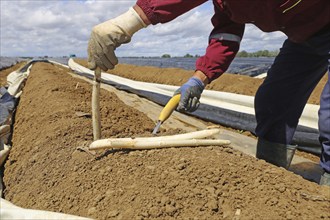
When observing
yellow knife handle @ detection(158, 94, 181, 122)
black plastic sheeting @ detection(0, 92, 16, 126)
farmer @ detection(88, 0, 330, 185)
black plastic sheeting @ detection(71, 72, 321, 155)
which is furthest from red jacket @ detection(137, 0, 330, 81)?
black plastic sheeting @ detection(0, 92, 16, 126)

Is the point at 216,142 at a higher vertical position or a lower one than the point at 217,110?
higher

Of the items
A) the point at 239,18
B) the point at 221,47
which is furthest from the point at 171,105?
the point at 239,18

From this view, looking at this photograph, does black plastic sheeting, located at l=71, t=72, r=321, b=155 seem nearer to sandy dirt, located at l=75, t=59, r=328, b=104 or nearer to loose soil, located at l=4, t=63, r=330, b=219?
sandy dirt, located at l=75, t=59, r=328, b=104

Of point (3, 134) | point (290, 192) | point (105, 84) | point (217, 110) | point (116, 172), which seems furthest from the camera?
point (105, 84)

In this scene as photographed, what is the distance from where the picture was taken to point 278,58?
254 centimetres

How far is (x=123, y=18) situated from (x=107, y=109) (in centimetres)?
169

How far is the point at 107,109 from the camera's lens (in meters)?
3.33

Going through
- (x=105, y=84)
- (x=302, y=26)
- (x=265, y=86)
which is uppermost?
(x=302, y=26)

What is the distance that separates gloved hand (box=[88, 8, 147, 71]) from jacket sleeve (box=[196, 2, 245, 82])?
706 mm

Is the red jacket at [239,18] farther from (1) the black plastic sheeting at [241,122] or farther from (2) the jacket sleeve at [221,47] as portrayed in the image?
(1) the black plastic sheeting at [241,122]

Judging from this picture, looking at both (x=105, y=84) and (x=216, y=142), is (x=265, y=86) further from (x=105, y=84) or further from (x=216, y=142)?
(x=105, y=84)

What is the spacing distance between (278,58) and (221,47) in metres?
0.52

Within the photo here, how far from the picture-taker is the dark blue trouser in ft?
7.74

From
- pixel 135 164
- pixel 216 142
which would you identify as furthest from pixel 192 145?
pixel 135 164
